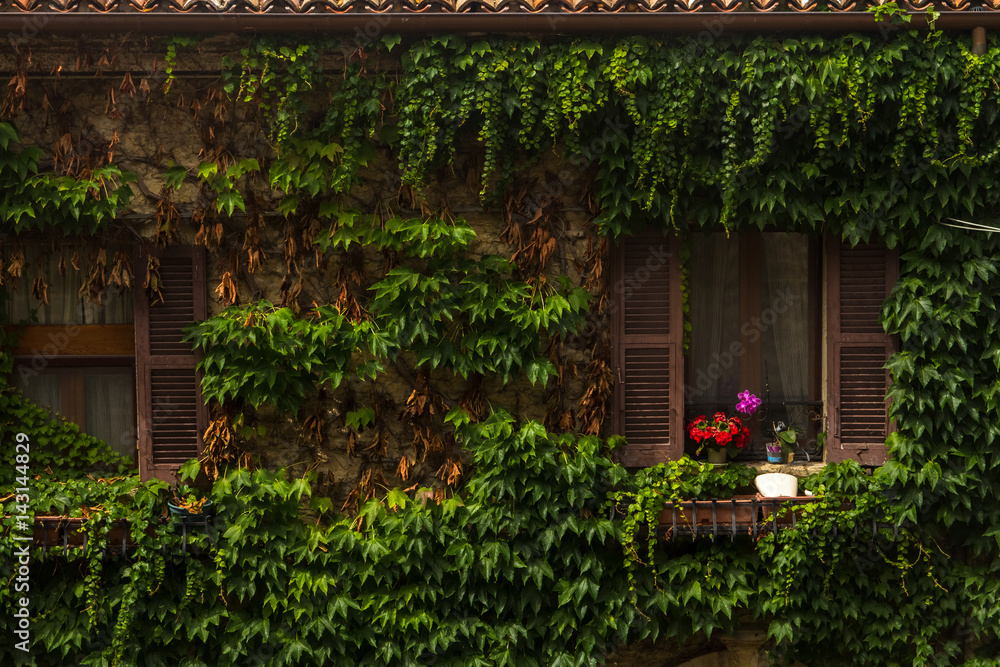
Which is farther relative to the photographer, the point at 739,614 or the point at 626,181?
the point at 739,614

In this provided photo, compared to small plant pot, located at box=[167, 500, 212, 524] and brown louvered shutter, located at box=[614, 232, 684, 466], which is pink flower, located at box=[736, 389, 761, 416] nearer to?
brown louvered shutter, located at box=[614, 232, 684, 466]

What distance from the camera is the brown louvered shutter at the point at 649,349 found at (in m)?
5.56

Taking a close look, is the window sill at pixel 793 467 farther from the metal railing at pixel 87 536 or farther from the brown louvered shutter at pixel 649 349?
the metal railing at pixel 87 536

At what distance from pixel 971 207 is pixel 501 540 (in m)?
3.48

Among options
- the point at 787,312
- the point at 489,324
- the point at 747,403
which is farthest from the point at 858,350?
the point at 489,324

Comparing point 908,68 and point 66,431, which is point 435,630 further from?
point 908,68

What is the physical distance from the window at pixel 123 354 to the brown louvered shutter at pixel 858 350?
4057 millimetres

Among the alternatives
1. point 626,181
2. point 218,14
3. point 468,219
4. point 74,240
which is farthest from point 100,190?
point 626,181

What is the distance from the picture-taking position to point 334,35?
5.13m

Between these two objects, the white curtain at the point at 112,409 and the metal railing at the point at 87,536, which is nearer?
the metal railing at the point at 87,536

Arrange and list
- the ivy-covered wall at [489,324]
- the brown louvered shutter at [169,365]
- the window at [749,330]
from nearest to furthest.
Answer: the ivy-covered wall at [489,324] → the brown louvered shutter at [169,365] → the window at [749,330]

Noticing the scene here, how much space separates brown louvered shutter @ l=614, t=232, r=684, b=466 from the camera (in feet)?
18.2

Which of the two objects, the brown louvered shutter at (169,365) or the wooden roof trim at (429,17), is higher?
the wooden roof trim at (429,17)

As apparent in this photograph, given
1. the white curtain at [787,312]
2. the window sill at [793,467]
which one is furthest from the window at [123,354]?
the white curtain at [787,312]
